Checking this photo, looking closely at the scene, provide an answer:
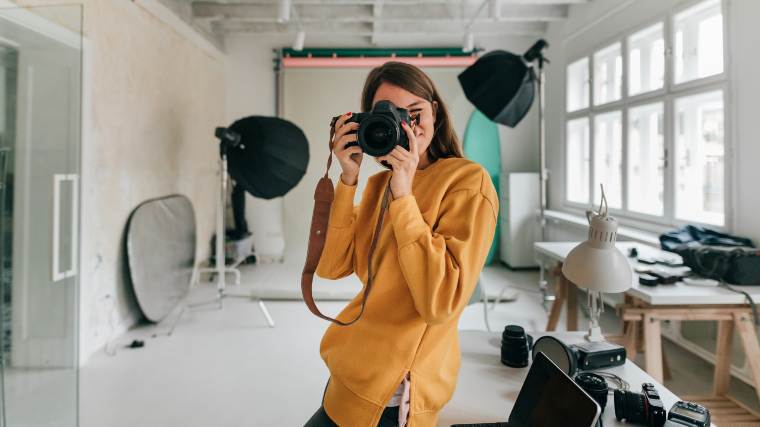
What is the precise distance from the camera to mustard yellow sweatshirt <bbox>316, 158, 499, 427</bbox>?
69cm

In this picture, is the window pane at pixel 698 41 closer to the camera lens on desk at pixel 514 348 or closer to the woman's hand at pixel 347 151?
the camera lens on desk at pixel 514 348

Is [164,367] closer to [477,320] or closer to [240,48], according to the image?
[477,320]

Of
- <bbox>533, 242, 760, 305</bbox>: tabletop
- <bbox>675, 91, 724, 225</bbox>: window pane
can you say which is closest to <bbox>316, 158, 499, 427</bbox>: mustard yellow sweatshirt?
<bbox>533, 242, 760, 305</bbox>: tabletop

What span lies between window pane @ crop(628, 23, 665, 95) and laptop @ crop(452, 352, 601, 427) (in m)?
3.33

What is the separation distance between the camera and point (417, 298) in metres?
0.70

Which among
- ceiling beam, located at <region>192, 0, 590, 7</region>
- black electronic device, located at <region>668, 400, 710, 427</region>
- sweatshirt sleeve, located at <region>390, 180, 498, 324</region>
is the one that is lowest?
black electronic device, located at <region>668, 400, 710, 427</region>

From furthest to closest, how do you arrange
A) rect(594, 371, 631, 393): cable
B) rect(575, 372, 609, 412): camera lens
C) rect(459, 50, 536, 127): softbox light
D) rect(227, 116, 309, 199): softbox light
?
rect(227, 116, 309, 199): softbox light
rect(459, 50, 536, 127): softbox light
rect(594, 371, 631, 393): cable
rect(575, 372, 609, 412): camera lens

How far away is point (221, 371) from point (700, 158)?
3.41 m

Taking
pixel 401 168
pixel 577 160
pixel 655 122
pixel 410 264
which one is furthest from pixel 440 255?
pixel 577 160

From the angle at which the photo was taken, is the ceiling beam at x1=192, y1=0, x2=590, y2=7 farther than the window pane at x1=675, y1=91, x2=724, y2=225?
Yes

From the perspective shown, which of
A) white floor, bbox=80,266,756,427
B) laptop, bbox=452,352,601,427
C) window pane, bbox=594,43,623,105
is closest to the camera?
laptop, bbox=452,352,601,427

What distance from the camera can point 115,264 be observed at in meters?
Answer: 3.00

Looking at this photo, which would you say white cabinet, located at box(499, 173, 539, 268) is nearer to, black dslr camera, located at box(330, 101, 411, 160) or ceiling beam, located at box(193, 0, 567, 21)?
ceiling beam, located at box(193, 0, 567, 21)

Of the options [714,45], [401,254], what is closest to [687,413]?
[401,254]
